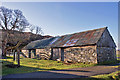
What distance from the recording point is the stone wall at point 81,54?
13.3m

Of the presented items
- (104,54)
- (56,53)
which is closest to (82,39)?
(104,54)

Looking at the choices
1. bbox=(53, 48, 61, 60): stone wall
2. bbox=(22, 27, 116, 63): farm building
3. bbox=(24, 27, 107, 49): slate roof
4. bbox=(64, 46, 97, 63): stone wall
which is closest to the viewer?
bbox=(64, 46, 97, 63): stone wall

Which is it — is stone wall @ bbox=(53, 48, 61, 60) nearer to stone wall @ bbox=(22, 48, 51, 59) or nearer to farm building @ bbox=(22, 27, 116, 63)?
farm building @ bbox=(22, 27, 116, 63)

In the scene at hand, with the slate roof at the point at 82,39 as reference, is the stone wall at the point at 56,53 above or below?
below

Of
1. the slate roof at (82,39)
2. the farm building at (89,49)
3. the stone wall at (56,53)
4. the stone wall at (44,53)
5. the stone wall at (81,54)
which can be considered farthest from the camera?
the stone wall at (44,53)

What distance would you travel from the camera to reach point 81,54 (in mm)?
14500

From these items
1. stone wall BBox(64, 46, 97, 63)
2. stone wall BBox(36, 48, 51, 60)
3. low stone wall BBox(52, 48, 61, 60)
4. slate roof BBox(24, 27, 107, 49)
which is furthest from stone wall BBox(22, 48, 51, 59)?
stone wall BBox(64, 46, 97, 63)

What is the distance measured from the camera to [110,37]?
55.8 ft

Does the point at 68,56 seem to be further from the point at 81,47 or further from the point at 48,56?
the point at 48,56

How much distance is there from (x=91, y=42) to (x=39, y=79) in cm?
968

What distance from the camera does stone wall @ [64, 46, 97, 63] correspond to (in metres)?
13.3

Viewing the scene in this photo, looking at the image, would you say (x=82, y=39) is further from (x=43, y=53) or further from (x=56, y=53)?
(x=43, y=53)

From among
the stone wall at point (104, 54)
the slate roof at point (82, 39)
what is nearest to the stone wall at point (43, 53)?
the slate roof at point (82, 39)

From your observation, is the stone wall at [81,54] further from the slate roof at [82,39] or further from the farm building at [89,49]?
the slate roof at [82,39]
